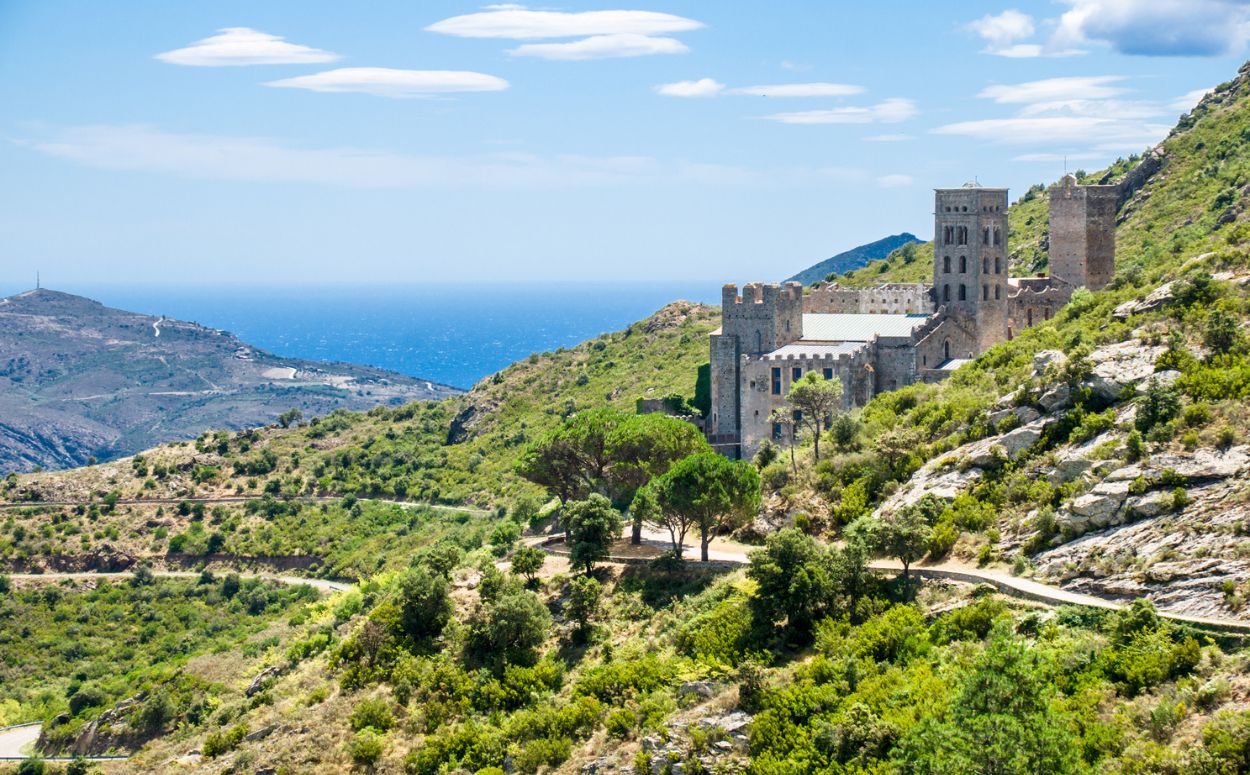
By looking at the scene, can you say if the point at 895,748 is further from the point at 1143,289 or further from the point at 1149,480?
the point at 1143,289

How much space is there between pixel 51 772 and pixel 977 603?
149ft

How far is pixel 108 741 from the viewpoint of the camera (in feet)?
225

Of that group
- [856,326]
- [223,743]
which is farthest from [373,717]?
[856,326]

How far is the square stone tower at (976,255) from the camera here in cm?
7469

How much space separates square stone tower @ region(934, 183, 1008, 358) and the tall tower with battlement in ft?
29.6

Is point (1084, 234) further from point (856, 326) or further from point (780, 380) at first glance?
point (780, 380)

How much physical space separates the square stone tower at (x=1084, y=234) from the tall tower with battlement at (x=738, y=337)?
17.5 meters

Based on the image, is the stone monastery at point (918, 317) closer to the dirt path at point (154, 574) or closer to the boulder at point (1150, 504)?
the boulder at point (1150, 504)

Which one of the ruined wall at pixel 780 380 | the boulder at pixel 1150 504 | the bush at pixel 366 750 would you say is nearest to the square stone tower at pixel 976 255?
the ruined wall at pixel 780 380

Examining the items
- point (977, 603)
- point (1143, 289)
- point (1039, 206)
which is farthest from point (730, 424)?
point (1039, 206)

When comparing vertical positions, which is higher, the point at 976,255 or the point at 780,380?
the point at 976,255

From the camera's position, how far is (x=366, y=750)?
50500 mm

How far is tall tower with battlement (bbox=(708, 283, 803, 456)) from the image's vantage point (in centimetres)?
7206

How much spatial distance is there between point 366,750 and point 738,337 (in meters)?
31.0
